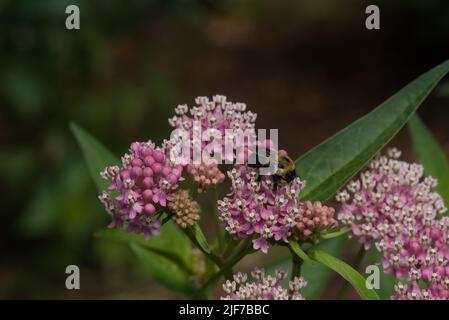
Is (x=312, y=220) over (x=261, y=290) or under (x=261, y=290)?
over

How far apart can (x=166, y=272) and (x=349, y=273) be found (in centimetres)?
72

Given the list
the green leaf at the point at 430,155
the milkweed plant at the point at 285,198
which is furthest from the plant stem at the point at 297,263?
the green leaf at the point at 430,155

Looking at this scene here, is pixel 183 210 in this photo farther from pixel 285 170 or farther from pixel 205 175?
pixel 285 170

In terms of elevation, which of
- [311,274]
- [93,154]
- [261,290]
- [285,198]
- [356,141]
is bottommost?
[261,290]

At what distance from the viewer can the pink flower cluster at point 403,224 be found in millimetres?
1730

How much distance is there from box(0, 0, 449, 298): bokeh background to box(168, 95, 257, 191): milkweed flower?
83cm

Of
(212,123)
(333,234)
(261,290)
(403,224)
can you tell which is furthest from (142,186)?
(403,224)

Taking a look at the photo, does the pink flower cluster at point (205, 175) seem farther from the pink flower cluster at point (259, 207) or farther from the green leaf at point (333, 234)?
the green leaf at point (333, 234)

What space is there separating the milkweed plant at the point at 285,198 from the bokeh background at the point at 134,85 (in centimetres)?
58

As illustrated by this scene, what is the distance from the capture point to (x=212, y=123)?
1822mm

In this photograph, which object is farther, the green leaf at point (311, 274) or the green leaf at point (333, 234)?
the green leaf at point (311, 274)

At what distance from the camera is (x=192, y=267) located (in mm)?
2166
